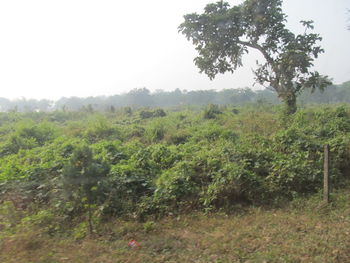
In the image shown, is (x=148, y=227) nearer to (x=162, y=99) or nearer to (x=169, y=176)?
(x=169, y=176)

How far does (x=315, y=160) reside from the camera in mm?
5742

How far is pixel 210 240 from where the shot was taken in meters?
3.62

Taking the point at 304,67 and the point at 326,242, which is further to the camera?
the point at 304,67

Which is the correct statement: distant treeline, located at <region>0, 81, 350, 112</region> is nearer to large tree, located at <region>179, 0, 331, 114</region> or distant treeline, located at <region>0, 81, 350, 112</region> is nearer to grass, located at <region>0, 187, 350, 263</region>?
large tree, located at <region>179, 0, 331, 114</region>

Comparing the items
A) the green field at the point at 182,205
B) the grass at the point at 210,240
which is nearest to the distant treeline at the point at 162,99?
the green field at the point at 182,205

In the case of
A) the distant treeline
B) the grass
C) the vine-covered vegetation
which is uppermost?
the distant treeline

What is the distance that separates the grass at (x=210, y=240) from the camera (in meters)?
3.16

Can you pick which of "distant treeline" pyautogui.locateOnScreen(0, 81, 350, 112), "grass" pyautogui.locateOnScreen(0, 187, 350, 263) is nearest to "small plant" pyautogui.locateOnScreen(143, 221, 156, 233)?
"grass" pyautogui.locateOnScreen(0, 187, 350, 263)

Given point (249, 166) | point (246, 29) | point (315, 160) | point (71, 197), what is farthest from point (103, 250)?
point (246, 29)

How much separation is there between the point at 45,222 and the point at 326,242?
4.09 m

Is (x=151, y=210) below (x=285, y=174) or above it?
below

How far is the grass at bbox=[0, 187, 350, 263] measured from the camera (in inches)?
124

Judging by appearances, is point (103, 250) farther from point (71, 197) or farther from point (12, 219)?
point (12, 219)

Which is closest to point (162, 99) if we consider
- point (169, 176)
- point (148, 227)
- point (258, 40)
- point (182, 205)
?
point (258, 40)
